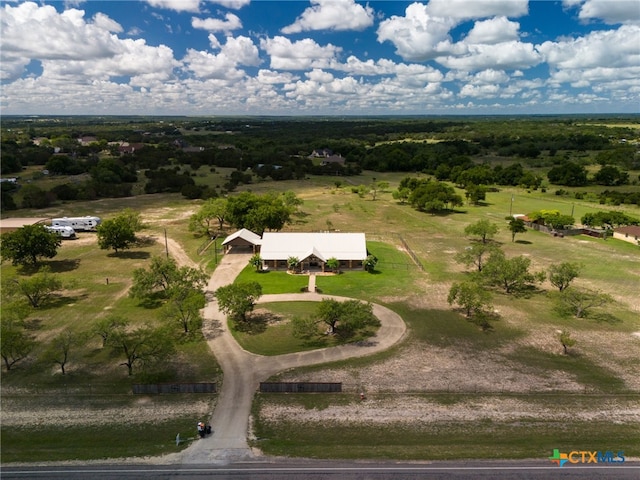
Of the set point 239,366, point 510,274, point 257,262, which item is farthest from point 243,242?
point 510,274

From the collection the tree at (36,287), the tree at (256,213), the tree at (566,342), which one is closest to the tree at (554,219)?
the tree at (566,342)

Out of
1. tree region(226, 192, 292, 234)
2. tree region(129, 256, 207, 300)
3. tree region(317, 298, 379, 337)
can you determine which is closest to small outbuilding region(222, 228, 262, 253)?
tree region(226, 192, 292, 234)

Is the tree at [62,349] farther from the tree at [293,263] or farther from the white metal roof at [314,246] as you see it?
the tree at [293,263]

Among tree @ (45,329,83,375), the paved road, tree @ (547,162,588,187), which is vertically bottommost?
the paved road

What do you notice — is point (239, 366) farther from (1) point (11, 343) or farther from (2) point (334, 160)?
(2) point (334, 160)

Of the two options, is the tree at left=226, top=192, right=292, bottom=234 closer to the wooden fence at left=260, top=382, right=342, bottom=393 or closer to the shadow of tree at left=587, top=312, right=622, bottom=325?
the wooden fence at left=260, top=382, right=342, bottom=393

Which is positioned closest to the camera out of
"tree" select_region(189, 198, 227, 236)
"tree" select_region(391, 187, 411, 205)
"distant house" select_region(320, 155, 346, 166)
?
"tree" select_region(189, 198, 227, 236)

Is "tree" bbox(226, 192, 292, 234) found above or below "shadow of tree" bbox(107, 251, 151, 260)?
above
